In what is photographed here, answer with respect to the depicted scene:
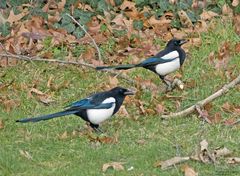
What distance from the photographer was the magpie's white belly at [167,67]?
26.5 ft

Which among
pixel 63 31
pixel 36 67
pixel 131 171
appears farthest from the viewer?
pixel 63 31

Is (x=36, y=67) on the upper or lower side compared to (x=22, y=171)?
lower

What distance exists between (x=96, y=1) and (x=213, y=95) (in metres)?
3.29

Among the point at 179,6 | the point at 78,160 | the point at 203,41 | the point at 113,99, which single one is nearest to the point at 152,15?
the point at 179,6

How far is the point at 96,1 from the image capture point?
404 inches

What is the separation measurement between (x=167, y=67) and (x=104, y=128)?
1.31 m

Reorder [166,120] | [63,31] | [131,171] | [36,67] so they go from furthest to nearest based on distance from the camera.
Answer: [63,31] < [36,67] < [166,120] < [131,171]

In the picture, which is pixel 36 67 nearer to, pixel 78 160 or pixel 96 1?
pixel 96 1

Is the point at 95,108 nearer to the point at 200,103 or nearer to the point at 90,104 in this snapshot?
the point at 90,104

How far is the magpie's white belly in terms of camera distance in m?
8.08

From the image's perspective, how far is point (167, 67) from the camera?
8.07 m

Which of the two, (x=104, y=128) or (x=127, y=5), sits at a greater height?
(x=104, y=128)

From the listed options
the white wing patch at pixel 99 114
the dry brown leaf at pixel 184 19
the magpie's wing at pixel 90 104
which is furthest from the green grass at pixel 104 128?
the dry brown leaf at pixel 184 19

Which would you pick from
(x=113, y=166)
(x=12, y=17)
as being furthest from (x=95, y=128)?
(x=12, y=17)
